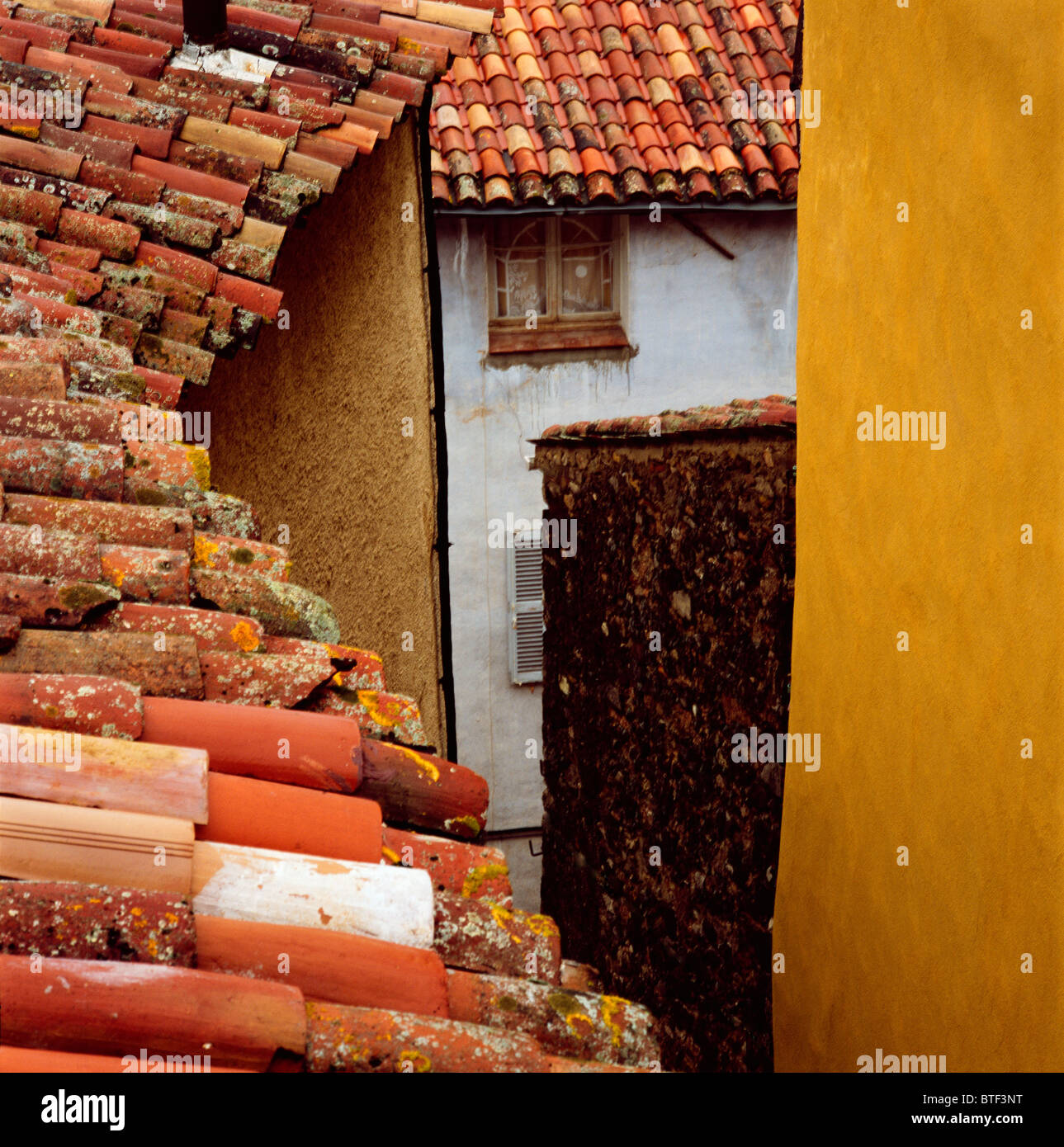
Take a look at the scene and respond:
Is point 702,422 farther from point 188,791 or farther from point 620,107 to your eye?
point 620,107

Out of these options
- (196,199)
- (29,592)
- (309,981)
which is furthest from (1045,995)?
(196,199)

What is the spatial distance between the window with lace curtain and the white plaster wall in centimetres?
13

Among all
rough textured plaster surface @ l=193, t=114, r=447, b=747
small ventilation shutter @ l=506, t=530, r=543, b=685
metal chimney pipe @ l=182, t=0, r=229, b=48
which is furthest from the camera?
small ventilation shutter @ l=506, t=530, r=543, b=685

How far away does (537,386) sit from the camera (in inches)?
401

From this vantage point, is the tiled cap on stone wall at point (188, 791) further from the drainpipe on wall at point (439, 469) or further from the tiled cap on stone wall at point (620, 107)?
the tiled cap on stone wall at point (620, 107)

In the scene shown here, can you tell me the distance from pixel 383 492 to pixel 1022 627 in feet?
10.7

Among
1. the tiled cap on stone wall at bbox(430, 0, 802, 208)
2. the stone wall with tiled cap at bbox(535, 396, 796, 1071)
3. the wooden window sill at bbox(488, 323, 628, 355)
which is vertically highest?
the tiled cap on stone wall at bbox(430, 0, 802, 208)

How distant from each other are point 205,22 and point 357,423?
1.62 meters

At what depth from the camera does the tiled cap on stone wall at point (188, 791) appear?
1641 mm

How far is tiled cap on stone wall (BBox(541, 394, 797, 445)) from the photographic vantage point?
425cm

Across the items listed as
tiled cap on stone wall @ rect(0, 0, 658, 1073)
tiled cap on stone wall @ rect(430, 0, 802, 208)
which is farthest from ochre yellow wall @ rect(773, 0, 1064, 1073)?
tiled cap on stone wall @ rect(430, 0, 802, 208)

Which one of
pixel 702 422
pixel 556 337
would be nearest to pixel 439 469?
pixel 702 422

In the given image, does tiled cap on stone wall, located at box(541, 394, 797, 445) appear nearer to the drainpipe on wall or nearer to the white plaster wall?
the drainpipe on wall

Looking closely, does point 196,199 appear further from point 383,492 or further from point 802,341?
point 802,341
